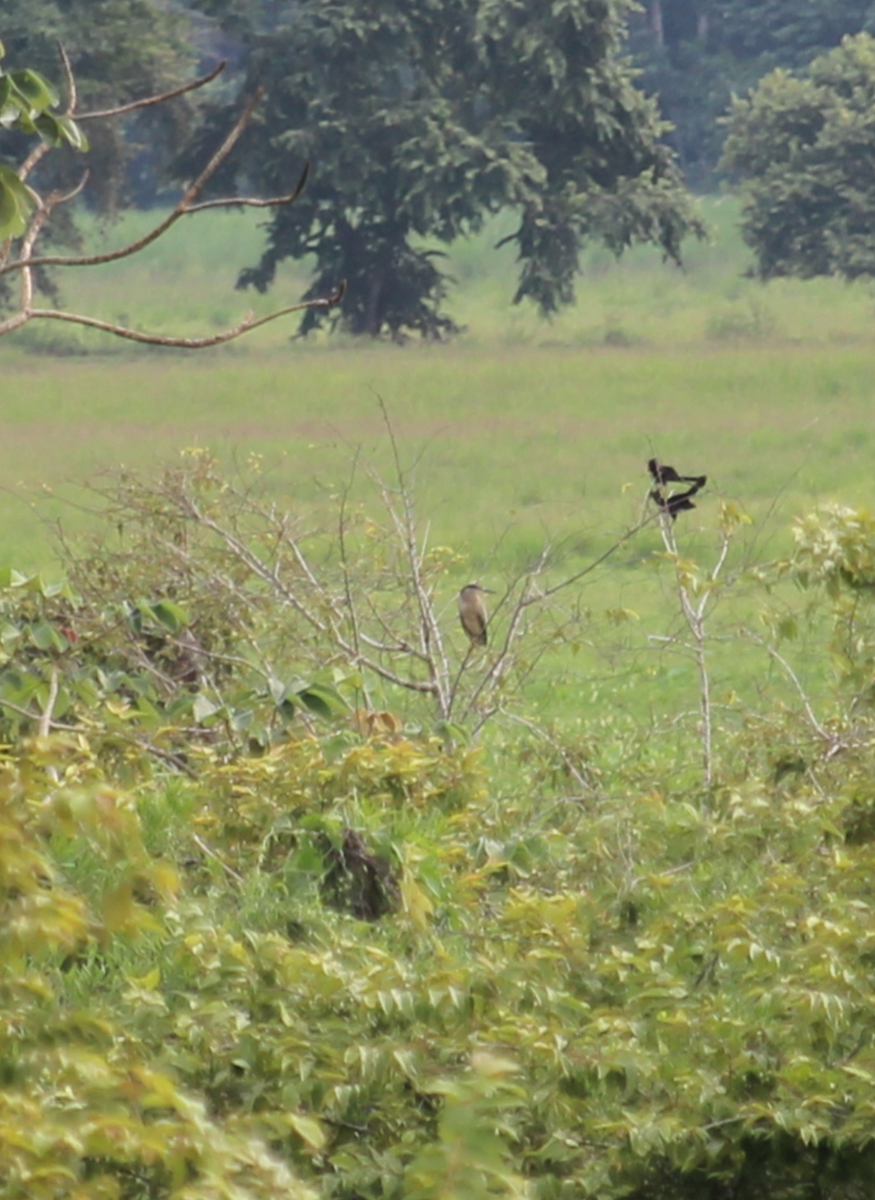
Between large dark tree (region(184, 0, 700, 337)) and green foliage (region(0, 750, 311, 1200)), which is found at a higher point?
large dark tree (region(184, 0, 700, 337))

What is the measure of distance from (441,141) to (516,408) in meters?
5.91

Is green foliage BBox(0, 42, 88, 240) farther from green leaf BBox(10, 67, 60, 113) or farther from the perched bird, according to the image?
the perched bird

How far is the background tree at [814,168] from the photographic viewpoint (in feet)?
85.8

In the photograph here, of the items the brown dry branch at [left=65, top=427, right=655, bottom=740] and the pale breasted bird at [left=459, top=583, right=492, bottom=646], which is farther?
the pale breasted bird at [left=459, top=583, right=492, bottom=646]

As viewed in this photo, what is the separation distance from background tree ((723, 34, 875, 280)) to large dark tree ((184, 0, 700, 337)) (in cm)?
224

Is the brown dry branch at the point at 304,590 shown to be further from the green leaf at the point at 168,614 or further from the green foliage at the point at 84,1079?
the green foliage at the point at 84,1079

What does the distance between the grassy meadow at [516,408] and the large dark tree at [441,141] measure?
112 cm

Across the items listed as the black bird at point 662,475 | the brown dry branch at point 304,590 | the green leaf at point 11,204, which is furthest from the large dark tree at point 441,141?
the green leaf at point 11,204

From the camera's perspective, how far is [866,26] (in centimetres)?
3281

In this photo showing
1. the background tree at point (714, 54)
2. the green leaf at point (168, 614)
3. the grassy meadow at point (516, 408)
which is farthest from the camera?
the background tree at point (714, 54)

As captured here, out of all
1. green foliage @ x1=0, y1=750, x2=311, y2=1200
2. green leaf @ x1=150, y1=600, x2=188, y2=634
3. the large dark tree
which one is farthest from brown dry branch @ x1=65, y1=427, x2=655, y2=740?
the large dark tree

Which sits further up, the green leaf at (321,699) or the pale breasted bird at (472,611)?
the green leaf at (321,699)

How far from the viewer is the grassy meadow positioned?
12594 mm

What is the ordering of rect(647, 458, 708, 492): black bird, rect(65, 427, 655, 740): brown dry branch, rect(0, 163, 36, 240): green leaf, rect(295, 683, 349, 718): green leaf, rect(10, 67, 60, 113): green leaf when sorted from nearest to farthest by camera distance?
rect(0, 163, 36, 240): green leaf
rect(10, 67, 60, 113): green leaf
rect(295, 683, 349, 718): green leaf
rect(647, 458, 708, 492): black bird
rect(65, 427, 655, 740): brown dry branch
